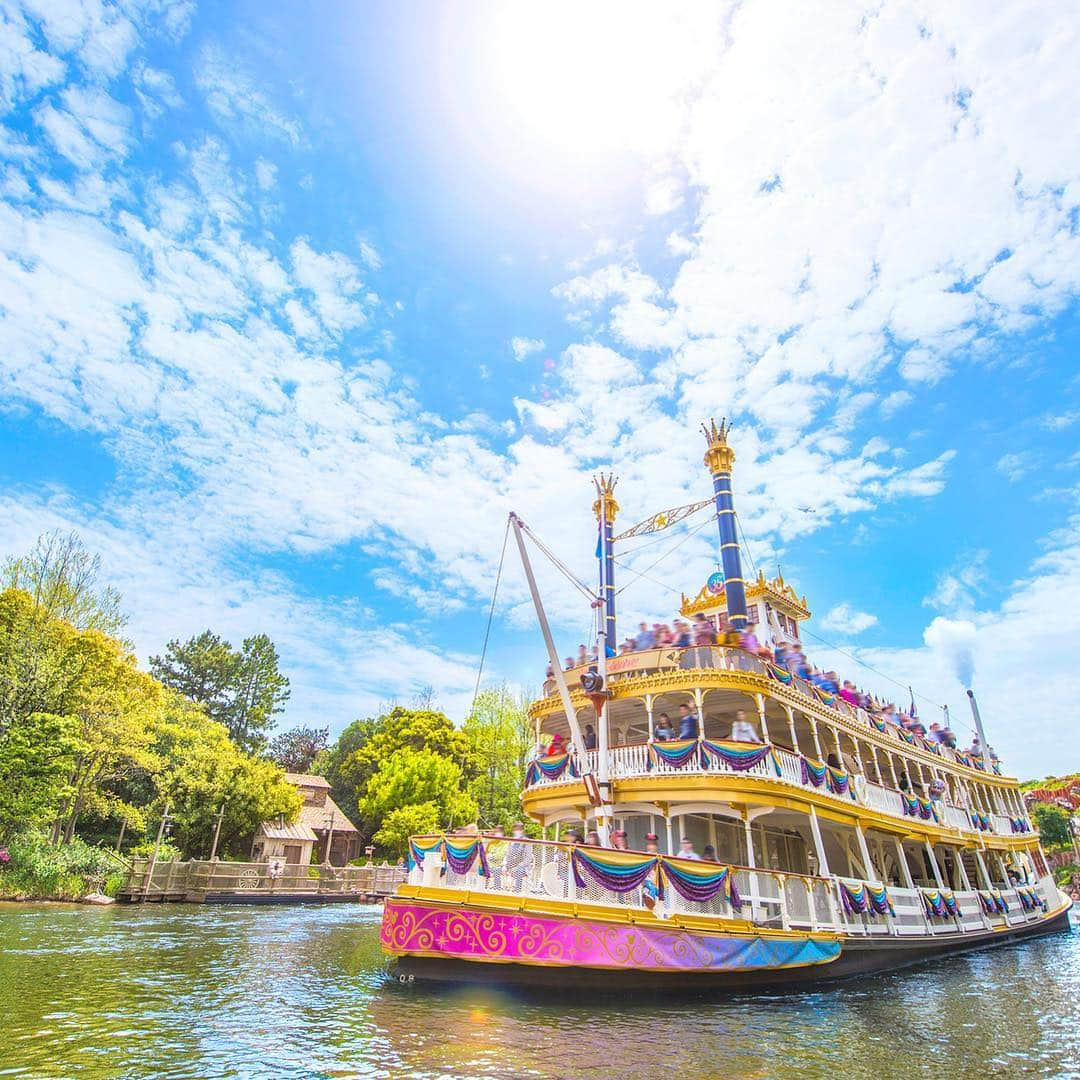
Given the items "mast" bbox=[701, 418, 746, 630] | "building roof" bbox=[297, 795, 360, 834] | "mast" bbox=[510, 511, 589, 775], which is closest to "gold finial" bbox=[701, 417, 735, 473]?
"mast" bbox=[701, 418, 746, 630]

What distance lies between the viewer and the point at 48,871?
2702 centimetres

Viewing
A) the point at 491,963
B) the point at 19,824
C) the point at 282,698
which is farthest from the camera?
the point at 282,698

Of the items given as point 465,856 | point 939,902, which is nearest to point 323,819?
point 939,902

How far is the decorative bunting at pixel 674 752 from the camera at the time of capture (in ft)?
48.5

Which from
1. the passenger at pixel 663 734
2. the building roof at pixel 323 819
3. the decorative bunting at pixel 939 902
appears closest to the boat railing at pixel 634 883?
the passenger at pixel 663 734

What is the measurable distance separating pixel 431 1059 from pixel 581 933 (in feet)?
13.1

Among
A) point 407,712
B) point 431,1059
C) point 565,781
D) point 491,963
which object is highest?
point 407,712

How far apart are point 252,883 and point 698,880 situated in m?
30.1

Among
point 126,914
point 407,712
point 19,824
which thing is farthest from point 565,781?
point 407,712

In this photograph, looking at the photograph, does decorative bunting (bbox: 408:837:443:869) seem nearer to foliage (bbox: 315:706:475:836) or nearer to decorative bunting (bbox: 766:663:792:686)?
decorative bunting (bbox: 766:663:792:686)

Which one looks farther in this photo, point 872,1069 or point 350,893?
point 350,893

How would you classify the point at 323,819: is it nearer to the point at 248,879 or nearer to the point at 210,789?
the point at 210,789

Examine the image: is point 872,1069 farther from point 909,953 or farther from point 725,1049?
point 909,953

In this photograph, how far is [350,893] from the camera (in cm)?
3847
